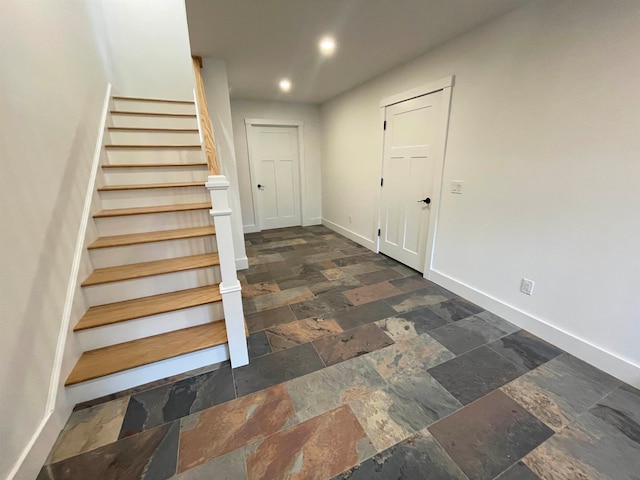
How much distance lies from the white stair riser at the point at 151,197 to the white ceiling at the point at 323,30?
1335 millimetres

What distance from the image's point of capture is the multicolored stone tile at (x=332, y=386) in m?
1.45

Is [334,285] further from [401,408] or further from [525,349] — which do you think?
[525,349]

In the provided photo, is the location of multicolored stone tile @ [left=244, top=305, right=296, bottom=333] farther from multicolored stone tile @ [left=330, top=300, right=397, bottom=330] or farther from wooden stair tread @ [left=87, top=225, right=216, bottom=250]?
wooden stair tread @ [left=87, top=225, right=216, bottom=250]

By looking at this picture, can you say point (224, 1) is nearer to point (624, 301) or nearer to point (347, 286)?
point (347, 286)

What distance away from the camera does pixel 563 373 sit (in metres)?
1.67

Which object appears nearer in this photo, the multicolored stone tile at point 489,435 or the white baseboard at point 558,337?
the multicolored stone tile at point 489,435

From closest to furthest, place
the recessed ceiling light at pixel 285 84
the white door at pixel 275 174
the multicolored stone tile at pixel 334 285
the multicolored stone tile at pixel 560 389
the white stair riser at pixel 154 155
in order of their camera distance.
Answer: the multicolored stone tile at pixel 560 389 < the white stair riser at pixel 154 155 < the multicolored stone tile at pixel 334 285 < the recessed ceiling light at pixel 285 84 < the white door at pixel 275 174

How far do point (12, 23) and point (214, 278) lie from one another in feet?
5.65

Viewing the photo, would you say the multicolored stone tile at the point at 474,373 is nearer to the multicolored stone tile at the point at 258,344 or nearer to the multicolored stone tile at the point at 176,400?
the multicolored stone tile at the point at 258,344

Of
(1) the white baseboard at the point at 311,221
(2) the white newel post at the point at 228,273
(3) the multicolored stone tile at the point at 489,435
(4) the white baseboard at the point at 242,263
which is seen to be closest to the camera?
(3) the multicolored stone tile at the point at 489,435

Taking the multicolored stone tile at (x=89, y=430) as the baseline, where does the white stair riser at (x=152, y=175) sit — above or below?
above

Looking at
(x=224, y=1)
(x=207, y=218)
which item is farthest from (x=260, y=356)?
(x=224, y=1)

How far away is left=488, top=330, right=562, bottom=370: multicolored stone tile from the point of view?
177 cm

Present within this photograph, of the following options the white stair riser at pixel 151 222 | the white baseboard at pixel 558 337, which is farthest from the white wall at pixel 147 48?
the white baseboard at pixel 558 337
